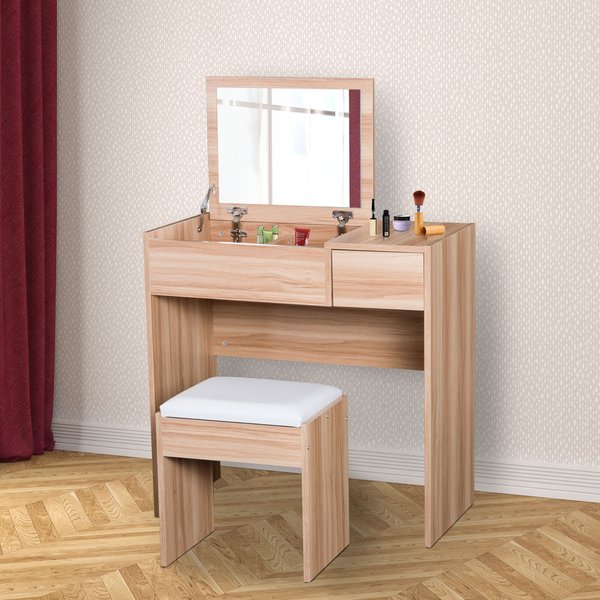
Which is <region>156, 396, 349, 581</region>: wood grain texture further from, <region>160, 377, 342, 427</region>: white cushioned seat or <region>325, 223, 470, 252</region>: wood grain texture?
<region>325, 223, 470, 252</region>: wood grain texture

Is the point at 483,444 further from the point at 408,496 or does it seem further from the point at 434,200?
the point at 434,200

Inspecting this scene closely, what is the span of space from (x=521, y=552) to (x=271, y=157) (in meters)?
1.43

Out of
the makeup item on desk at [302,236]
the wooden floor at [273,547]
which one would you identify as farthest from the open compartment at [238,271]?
the wooden floor at [273,547]

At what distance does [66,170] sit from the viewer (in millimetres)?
4207

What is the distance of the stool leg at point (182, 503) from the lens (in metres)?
3.19

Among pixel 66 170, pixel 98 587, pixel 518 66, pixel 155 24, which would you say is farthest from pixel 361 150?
pixel 98 587

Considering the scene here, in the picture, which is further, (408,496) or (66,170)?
(66,170)

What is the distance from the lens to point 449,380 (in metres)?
3.42

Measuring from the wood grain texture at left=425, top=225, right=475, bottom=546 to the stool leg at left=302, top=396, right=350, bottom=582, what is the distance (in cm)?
24

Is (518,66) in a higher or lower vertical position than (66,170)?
higher

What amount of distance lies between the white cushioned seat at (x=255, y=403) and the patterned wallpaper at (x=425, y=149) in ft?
2.35

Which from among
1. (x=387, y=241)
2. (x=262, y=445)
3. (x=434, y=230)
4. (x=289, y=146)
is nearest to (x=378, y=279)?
(x=387, y=241)

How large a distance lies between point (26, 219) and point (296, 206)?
1.03m

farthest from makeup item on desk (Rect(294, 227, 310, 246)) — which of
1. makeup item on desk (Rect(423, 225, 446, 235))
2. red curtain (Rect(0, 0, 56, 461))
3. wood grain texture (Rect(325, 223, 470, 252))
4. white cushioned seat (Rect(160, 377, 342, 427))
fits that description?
red curtain (Rect(0, 0, 56, 461))
